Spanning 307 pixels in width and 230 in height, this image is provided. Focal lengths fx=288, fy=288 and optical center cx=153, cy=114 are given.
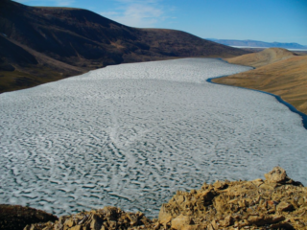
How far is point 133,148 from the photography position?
30.5ft

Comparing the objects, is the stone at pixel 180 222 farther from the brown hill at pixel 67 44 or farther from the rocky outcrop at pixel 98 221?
the brown hill at pixel 67 44

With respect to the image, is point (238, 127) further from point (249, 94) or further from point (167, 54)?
point (167, 54)

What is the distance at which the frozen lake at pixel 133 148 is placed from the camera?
673 cm

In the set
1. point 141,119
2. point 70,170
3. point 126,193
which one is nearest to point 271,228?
point 126,193

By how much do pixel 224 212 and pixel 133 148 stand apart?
5.47 meters

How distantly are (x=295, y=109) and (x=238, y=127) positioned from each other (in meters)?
5.24

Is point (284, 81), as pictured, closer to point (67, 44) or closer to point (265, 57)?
point (265, 57)

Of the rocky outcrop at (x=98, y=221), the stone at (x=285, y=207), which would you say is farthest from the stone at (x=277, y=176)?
the rocky outcrop at (x=98, y=221)

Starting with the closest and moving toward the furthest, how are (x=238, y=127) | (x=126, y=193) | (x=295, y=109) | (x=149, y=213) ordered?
(x=149, y=213) < (x=126, y=193) < (x=238, y=127) < (x=295, y=109)

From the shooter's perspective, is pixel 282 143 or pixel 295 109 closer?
pixel 282 143

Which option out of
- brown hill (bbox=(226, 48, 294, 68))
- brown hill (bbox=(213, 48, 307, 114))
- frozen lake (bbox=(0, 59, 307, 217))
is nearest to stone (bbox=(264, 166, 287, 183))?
frozen lake (bbox=(0, 59, 307, 217))

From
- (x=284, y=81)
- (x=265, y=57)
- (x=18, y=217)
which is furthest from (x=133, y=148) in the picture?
(x=265, y=57)

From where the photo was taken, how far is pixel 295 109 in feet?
49.2

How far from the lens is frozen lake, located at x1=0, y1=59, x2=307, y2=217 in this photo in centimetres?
673
